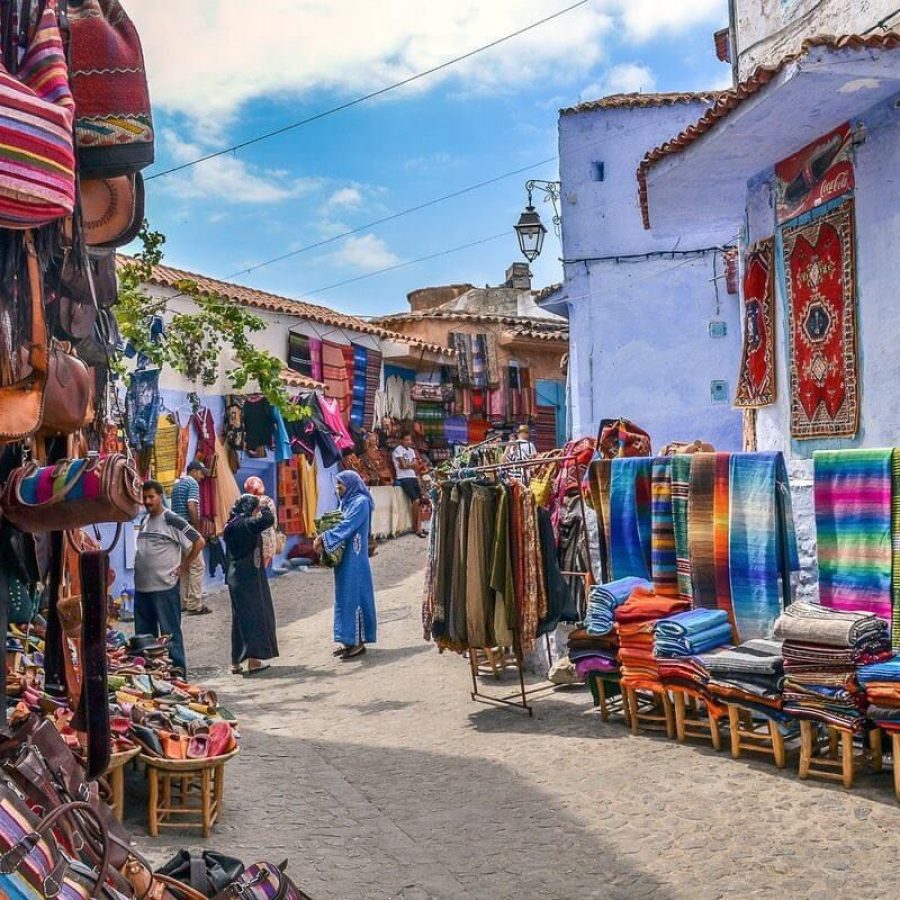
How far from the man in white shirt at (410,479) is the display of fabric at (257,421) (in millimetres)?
5314

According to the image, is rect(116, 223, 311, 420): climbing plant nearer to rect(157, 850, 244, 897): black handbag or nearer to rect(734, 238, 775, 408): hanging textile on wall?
rect(734, 238, 775, 408): hanging textile on wall

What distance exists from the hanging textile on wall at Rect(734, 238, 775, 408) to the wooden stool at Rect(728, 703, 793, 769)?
2724 millimetres

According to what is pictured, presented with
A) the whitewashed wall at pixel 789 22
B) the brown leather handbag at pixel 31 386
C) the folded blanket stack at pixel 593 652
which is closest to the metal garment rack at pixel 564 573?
the folded blanket stack at pixel 593 652

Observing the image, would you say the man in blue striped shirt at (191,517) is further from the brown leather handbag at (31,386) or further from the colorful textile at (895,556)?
the brown leather handbag at (31,386)

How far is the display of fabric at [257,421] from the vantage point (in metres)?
15.0

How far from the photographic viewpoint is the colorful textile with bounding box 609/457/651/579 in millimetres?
6984

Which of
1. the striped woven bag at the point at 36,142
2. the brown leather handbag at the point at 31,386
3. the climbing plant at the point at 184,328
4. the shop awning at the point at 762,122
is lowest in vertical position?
the brown leather handbag at the point at 31,386

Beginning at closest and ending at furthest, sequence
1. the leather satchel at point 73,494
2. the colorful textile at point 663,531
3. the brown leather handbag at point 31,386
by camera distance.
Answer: the brown leather handbag at point 31,386
the leather satchel at point 73,494
the colorful textile at point 663,531

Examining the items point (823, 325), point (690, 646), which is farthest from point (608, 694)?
point (823, 325)

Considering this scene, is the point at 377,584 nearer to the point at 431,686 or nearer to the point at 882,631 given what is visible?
the point at 431,686

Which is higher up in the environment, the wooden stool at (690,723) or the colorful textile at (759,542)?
the colorful textile at (759,542)

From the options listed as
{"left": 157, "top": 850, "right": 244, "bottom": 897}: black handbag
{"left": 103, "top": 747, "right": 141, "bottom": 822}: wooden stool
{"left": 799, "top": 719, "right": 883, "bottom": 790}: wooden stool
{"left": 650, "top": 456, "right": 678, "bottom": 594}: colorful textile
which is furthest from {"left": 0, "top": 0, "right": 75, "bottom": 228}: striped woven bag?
{"left": 650, "top": 456, "right": 678, "bottom": 594}: colorful textile

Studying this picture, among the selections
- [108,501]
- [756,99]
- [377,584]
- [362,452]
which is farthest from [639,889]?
[362,452]

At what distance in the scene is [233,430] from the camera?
14820 mm
